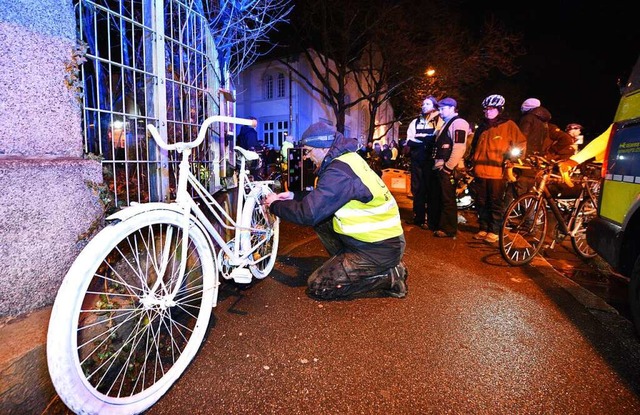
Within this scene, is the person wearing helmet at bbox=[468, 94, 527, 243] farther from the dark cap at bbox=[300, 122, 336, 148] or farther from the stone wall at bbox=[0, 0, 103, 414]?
the stone wall at bbox=[0, 0, 103, 414]

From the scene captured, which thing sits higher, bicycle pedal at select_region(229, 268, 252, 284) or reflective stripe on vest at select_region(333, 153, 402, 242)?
reflective stripe on vest at select_region(333, 153, 402, 242)

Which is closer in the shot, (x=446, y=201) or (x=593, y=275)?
(x=593, y=275)

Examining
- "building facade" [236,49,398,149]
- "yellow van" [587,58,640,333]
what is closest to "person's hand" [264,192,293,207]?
"yellow van" [587,58,640,333]

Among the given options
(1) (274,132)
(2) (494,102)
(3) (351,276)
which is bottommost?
(3) (351,276)

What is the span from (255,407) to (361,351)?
880 millimetres

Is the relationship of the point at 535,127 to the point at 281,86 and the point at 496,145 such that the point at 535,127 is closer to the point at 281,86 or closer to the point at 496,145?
the point at 496,145

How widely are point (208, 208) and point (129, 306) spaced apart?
96 centimetres

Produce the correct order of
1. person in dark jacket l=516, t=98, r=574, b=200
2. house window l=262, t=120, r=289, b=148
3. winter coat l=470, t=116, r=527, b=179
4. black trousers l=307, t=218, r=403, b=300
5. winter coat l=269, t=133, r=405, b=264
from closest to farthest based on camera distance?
winter coat l=269, t=133, r=405, b=264
black trousers l=307, t=218, r=403, b=300
winter coat l=470, t=116, r=527, b=179
person in dark jacket l=516, t=98, r=574, b=200
house window l=262, t=120, r=289, b=148

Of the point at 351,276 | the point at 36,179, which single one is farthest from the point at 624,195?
the point at 36,179

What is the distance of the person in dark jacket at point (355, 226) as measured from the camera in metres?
3.26

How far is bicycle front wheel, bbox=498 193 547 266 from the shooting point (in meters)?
4.69

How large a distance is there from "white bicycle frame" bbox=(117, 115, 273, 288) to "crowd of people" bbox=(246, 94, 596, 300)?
Answer: 0.36m

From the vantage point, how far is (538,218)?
4.85 meters

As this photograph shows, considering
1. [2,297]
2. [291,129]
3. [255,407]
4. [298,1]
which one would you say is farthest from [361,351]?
[291,129]
